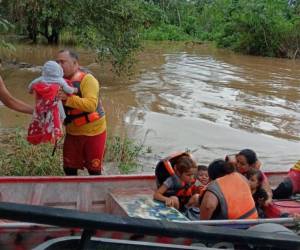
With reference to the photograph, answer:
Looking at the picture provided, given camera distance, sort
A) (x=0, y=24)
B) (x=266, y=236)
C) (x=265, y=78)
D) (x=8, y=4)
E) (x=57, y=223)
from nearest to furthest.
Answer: (x=57, y=223) → (x=266, y=236) → (x=0, y=24) → (x=8, y=4) → (x=265, y=78)

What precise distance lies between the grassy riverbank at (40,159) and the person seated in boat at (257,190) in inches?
86.2

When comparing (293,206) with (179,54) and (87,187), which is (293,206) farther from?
(179,54)

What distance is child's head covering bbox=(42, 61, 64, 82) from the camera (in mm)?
4859

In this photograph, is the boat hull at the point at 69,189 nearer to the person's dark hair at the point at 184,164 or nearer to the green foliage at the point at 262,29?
the person's dark hair at the point at 184,164

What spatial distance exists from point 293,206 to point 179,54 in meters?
25.2

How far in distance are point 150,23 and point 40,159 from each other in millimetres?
9096

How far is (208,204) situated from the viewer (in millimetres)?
4418

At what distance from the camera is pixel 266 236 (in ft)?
5.18

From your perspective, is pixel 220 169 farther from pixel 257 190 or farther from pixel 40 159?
pixel 40 159

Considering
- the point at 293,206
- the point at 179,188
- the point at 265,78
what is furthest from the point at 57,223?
the point at 265,78

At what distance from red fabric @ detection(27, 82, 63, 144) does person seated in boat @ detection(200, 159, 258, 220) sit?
1.33 meters

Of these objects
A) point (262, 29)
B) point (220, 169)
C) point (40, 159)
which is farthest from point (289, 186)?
point (262, 29)

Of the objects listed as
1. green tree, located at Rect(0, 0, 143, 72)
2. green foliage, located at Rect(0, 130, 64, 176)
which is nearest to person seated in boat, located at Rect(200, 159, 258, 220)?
green foliage, located at Rect(0, 130, 64, 176)

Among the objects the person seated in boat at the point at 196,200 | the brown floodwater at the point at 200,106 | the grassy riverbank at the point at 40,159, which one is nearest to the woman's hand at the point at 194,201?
the person seated in boat at the point at 196,200
